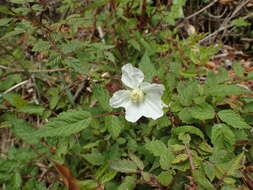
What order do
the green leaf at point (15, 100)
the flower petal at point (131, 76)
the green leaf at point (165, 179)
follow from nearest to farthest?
the green leaf at point (165, 179) < the flower petal at point (131, 76) < the green leaf at point (15, 100)

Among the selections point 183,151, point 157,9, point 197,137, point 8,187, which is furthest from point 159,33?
point 8,187

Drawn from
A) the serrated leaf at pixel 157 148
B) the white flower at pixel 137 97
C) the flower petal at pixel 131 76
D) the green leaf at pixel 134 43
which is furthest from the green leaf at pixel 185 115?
the green leaf at pixel 134 43

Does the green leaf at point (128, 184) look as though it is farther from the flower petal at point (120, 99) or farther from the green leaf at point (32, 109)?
the green leaf at point (32, 109)

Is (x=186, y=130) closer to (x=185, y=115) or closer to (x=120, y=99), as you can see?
(x=185, y=115)

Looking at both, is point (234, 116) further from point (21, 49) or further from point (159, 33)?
point (21, 49)

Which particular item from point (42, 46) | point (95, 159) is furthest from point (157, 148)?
point (42, 46)

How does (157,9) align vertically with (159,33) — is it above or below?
above

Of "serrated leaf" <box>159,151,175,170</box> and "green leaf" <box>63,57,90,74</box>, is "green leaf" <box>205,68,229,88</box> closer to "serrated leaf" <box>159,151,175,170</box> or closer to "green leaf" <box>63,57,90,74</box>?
"serrated leaf" <box>159,151,175,170</box>
